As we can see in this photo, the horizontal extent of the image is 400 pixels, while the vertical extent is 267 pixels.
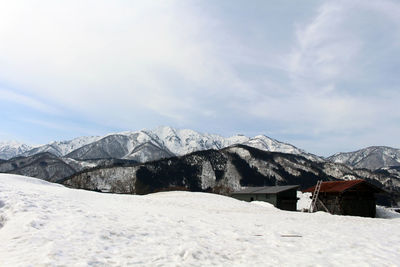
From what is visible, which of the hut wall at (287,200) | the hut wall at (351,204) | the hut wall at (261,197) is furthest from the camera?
the hut wall at (261,197)

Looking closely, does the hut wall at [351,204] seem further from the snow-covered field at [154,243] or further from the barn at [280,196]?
the snow-covered field at [154,243]

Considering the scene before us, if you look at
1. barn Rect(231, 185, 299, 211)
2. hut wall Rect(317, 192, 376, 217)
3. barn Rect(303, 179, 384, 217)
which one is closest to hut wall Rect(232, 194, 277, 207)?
barn Rect(231, 185, 299, 211)

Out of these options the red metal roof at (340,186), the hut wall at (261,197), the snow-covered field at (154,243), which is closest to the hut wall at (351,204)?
the red metal roof at (340,186)

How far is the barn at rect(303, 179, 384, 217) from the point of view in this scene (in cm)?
4634

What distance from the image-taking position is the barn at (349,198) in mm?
46344

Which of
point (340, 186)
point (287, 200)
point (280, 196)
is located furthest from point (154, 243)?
point (287, 200)

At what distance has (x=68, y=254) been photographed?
27.9 feet

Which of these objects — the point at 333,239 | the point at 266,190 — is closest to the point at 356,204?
the point at 266,190

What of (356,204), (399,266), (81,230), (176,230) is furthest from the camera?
(356,204)

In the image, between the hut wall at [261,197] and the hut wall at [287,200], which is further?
the hut wall at [261,197]

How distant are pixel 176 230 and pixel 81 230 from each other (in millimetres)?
4191

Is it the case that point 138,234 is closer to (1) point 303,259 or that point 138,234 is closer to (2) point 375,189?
(1) point 303,259

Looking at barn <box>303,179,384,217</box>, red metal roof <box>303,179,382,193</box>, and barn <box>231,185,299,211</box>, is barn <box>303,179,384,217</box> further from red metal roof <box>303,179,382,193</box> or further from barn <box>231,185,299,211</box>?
barn <box>231,185,299,211</box>

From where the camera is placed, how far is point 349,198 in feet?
154
